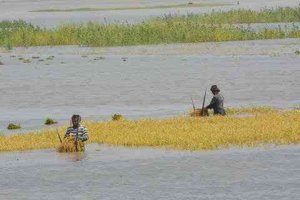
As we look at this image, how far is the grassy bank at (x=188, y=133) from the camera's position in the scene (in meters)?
28.8

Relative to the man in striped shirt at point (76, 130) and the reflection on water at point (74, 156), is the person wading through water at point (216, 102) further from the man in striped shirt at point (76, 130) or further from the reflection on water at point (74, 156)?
the reflection on water at point (74, 156)

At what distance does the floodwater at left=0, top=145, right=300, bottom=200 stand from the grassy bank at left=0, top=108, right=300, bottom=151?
68 cm

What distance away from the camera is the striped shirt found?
92.3ft

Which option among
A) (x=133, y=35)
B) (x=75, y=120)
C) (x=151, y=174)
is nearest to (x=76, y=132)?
(x=75, y=120)

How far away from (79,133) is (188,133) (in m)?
3.30

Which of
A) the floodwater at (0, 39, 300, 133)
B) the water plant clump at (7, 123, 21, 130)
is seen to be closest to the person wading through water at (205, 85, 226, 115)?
the floodwater at (0, 39, 300, 133)

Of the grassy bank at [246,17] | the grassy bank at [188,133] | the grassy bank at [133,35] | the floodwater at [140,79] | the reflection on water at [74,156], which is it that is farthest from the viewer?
the grassy bank at [246,17]

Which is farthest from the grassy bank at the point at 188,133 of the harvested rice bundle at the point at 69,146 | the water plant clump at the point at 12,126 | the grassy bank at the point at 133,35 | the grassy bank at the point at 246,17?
the grassy bank at the point at 246,17

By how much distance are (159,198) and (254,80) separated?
91.2ft

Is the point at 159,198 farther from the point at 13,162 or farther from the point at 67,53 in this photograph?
the point at 67,53

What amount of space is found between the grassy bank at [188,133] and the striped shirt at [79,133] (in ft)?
3.37

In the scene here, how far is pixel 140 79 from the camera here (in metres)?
52.2

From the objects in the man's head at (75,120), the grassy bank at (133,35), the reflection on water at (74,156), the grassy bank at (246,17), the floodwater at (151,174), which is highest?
the grassy bank at (246,17)

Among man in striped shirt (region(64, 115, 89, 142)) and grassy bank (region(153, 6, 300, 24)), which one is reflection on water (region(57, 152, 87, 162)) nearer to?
man in striped shirt (region(64, 115, 89, 142))
